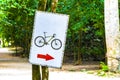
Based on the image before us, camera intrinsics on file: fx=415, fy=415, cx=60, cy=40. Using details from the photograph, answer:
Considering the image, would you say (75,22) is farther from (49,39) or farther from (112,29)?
(49,39)

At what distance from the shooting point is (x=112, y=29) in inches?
819

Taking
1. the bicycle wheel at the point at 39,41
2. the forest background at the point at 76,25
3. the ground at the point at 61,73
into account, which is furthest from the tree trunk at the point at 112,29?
the bicycle wheel at the point at 39,41

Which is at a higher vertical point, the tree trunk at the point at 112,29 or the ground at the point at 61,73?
the tree trunk at the point at 112,29

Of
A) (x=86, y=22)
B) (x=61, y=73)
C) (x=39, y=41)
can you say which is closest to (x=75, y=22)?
(x=86, y=22)

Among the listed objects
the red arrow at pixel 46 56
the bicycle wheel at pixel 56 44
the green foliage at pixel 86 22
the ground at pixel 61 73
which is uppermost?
the green foliage at pixel 86 22

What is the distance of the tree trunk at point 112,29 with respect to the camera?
20562mm

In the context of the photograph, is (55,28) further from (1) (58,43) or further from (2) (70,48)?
(2) (70,48)

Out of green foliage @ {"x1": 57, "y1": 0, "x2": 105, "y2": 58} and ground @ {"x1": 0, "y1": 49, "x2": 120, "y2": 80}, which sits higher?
green foliage @ {"x1": 57, "y1": 0, "x2": 105, "y2": 58}

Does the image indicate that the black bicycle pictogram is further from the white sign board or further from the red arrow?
the red arrow

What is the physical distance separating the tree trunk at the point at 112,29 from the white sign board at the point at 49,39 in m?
15.9

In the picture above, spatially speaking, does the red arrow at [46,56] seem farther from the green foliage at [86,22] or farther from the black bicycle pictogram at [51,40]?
the green foliage at [86,22]

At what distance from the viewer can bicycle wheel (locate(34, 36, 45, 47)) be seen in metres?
4.89

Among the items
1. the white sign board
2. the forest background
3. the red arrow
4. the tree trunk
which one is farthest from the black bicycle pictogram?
the forest background

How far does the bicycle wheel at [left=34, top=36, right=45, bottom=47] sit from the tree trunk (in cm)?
1588
